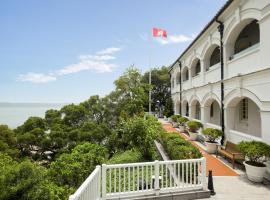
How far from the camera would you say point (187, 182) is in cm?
726

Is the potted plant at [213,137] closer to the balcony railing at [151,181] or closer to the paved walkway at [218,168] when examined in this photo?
the paved walkway at [218,168]

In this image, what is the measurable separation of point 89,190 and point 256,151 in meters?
6.44

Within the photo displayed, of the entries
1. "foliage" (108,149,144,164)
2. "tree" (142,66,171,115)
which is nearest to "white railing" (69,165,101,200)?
"foliage" (108,149,144,164)

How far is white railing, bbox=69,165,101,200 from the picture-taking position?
4.33m

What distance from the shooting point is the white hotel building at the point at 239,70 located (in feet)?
29.5

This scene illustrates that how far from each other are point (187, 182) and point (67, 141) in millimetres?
20343

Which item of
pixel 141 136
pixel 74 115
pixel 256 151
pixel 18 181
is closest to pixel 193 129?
pixel 141 136

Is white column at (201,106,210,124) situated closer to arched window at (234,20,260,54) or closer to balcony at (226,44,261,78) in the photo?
balcony at (226,44,261,78)

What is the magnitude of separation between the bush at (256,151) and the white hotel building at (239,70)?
2.06 ft

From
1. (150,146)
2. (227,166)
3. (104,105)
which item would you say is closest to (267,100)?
(227,166)

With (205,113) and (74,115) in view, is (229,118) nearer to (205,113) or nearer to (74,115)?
(205,113)

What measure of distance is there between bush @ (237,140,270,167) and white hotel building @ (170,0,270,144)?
0.63 m

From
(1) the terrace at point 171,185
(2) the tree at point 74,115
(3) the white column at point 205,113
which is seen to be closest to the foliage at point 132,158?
(1) the terrace at point 171,185

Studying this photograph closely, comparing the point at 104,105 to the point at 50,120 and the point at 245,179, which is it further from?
the point at 245,179
